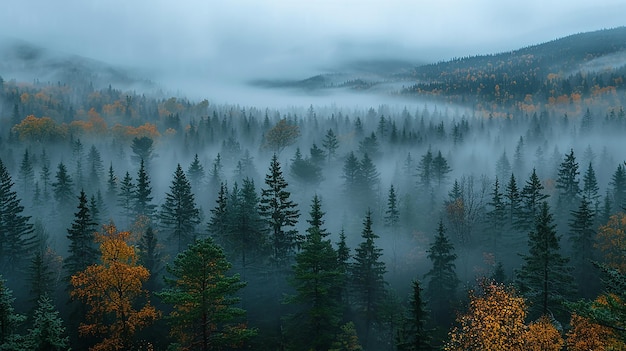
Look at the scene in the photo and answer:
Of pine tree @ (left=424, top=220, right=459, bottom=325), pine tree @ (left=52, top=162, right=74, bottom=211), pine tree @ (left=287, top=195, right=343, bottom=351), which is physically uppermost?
pine tree @ (left=52, top=162, right=74, bottom=211)

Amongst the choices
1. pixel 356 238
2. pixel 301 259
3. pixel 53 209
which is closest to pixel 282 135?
pixel 356 238

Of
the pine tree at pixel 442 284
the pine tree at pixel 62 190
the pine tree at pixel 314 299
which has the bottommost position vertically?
the pine tree at pixel 442 284

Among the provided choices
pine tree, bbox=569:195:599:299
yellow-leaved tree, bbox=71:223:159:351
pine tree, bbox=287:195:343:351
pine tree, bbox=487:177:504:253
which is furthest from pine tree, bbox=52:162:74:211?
pine tree, bbox=569:195:599:299

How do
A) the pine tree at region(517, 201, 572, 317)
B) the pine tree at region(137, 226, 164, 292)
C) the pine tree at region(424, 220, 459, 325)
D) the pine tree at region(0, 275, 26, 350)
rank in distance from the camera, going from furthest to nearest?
the pine tree at region(424, 220, 459, 325) < the pine tree at region(137, 226, 164, 292) < the pine tree at region(517, 201, 572, 317) < the pine tree at region(0, 275, 26, 350)

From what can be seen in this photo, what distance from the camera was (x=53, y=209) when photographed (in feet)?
281

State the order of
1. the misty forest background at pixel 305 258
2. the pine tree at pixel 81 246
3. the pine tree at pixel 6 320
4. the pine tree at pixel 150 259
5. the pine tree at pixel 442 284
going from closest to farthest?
the pine tree at pixel 6 320 < the misty forest background at pixel 305 258 < the pine tree at pixel 81 246 < the pine tree at pixel 150 259 < the pine tree at pixel 442 284

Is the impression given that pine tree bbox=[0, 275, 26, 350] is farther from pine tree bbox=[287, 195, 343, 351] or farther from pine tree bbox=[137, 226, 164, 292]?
pine tree bbox=[137, 226, 164, 292]

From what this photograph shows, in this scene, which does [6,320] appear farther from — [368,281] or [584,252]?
[584,252]

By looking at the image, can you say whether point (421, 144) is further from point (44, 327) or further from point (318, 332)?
point (44, 327)

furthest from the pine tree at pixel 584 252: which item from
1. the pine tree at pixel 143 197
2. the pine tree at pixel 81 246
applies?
the pine tree at pixel 143 197

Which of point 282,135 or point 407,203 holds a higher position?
point 282,135

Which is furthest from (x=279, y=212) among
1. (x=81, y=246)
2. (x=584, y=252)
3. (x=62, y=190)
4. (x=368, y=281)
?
(x=62, y=190)

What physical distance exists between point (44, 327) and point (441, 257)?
44181 mm

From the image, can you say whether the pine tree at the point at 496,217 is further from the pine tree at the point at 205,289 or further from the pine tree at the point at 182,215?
the pine tree at the point at 205,289
